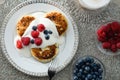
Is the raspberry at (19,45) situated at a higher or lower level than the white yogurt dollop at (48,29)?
lower

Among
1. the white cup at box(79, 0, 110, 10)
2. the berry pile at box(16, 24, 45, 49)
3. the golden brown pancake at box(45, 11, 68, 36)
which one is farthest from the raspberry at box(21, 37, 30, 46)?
the white cup at box(79, 0, 110, 10)

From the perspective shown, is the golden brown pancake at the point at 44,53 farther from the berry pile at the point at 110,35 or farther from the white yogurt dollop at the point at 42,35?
Result: the berry pile at the point at 110,35

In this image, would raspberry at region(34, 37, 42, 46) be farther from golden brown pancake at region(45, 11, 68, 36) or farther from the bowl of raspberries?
the bowl of raspberries

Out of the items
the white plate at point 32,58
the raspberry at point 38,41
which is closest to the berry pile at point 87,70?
the white plate at point 32,58

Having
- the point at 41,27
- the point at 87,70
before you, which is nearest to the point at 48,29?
the point at 41,27

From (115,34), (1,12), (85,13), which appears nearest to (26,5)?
(1,12)

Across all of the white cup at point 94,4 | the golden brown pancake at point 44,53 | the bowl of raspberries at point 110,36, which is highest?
the white cup at point 94,4

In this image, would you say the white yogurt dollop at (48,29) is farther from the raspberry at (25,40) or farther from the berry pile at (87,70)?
the berry pile at (87,70)
